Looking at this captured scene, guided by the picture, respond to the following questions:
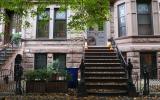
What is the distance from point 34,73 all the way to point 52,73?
3.21ft

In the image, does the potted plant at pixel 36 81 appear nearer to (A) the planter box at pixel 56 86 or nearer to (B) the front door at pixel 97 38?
(A) the planter box at pixel 56 86


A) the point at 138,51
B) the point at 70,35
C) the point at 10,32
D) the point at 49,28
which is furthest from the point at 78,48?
the point at 10,32

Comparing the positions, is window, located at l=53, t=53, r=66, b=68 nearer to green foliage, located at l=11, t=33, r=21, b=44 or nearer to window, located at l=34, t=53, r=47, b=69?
window, located at l=34, t=53, r=47, b=69

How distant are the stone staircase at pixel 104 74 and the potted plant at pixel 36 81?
2.27 metres

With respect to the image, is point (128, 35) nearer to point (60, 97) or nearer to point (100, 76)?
point (100, 76)

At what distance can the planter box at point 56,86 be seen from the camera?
15.6 metres

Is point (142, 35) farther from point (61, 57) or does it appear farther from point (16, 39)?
point (16, 39)

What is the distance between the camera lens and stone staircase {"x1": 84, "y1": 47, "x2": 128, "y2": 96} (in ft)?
49.9

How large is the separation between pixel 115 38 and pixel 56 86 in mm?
7914

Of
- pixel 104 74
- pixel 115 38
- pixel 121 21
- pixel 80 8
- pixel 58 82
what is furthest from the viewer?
pixel 115 38

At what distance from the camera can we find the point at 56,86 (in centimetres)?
1565

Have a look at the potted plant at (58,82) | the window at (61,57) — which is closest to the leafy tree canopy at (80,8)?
the potted plant at (58,82)

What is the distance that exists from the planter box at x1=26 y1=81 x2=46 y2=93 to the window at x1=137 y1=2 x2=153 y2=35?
8.69 m

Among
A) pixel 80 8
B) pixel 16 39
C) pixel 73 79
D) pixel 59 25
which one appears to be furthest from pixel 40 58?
pixel 80 8
